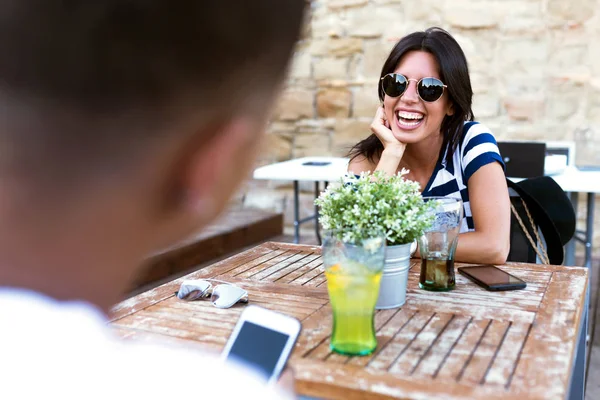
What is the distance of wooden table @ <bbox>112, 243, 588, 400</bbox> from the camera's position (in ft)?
3.39

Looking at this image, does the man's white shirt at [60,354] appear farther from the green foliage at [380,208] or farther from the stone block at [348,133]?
the stone block at [348,133]

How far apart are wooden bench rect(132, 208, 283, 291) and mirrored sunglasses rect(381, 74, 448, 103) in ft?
5.79

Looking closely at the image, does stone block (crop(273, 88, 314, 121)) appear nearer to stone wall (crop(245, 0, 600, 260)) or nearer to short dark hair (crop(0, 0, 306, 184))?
stone wall (crop(245, 0, 600, 260))

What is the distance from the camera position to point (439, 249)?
1520 millimetres

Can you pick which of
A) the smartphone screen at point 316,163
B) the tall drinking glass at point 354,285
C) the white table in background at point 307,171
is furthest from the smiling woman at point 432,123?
the smartphone screen at point 316,163

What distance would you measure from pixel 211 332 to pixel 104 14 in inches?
38.6

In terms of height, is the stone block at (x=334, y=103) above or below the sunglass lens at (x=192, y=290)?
above

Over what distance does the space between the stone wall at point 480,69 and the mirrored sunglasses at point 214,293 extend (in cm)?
351

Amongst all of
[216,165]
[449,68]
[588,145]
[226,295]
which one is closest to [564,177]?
[588,145]

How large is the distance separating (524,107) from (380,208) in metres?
3.85

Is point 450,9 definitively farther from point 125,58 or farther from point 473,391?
point 125,58

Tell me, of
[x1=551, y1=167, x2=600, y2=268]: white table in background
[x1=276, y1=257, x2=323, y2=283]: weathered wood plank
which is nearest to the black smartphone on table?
[x1=276, y1=257, x2=323, y2=283]: weathered wood plank

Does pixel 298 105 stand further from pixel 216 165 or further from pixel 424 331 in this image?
pixel 216 165

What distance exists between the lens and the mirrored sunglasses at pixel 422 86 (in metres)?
2.16
